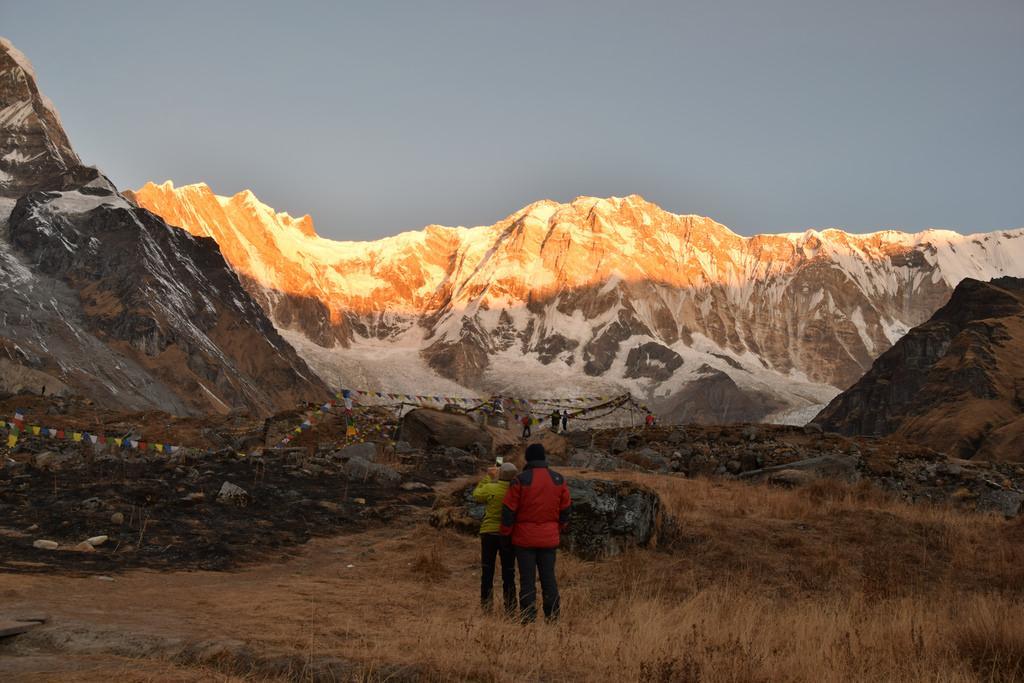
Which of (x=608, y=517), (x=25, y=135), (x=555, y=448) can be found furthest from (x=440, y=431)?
(x=25, y=135)

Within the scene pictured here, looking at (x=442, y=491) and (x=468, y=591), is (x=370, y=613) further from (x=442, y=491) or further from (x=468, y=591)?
(x=442, y=491)

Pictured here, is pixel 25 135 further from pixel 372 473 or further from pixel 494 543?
pixel 494 543

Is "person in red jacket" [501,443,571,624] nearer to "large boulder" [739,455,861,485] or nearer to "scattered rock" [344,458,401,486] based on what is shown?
"scattered rock" [344,458,401,486]

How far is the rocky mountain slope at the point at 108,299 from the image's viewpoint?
326ft

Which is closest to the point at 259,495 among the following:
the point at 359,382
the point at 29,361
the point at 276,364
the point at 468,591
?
the point at 468,591

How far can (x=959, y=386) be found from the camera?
8175 centimetres

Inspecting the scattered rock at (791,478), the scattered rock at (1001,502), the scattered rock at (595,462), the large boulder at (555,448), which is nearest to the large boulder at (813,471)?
the scattered rock at (791,478)

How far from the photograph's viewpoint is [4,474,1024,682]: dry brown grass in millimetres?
8055

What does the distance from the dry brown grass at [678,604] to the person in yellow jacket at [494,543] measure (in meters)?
0.39

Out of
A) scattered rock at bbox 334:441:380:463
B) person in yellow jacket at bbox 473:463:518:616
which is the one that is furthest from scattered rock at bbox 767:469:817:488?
person in yellow jacket at bbox 473:463:518:616

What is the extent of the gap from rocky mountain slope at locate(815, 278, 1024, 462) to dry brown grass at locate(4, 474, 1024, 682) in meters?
43.2

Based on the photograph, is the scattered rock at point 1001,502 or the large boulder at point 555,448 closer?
the scattered rock at point 1001,502

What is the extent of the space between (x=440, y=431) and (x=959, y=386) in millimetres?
63795

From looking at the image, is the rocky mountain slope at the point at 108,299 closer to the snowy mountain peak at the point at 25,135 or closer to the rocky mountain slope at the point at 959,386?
the snowy mountain peak at the point at 25,135
